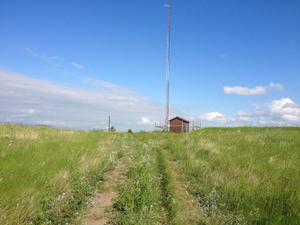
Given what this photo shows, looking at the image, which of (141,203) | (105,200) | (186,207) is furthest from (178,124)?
(141,203)

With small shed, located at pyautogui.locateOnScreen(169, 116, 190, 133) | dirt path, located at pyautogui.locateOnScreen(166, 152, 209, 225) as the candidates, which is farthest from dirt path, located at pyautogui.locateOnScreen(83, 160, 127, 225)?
small shed, located at pyautogui.locateOnScreen(169, 116, 190, 133)

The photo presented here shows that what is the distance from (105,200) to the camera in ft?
28.2

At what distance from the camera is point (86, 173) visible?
10.9 metres

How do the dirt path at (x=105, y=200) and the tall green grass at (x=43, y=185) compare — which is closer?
the tall green grass at (x=43, y=185)

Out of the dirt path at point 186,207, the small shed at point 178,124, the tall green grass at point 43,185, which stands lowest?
the dirt path at point 186,207

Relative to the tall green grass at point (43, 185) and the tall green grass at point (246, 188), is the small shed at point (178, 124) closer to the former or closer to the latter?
the tall green grass at point (246, 188)

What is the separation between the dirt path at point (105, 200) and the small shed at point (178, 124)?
39111mm

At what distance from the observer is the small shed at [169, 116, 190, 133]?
2019 inches

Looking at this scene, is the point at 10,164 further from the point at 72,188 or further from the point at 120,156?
the point at 120,156

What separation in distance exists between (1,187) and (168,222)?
11.7ft

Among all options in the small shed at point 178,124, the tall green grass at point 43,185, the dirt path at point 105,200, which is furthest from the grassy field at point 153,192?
the small shed at point 178,124

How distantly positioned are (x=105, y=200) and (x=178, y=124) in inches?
1704

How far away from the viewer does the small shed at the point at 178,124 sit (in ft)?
Result: 168

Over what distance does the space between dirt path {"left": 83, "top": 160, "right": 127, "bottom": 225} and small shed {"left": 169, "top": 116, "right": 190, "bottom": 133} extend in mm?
39111
